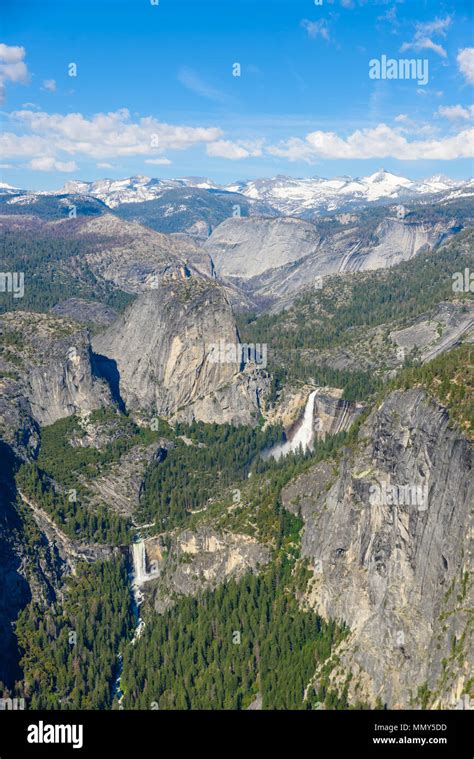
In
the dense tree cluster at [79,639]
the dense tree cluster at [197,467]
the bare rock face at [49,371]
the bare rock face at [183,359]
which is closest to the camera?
the dense tree cluster at [79,639]

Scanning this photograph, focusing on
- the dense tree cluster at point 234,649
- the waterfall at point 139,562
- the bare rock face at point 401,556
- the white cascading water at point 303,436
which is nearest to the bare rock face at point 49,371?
the white cascading water at point 303,436

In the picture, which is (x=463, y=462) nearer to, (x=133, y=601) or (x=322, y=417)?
(x=133, y=601)

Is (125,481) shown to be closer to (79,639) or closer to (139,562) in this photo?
(139,562)

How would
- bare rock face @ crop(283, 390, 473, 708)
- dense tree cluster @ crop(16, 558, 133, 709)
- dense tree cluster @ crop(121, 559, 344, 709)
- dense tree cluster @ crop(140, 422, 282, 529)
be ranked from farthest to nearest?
dense tree cluster @ crop(140, 422, 282, 529), dense tree cluster @ crop(16, 558, 133, 709), dense tree cluster @ crop(121, 559, 344, 709), bare rock face @ crop(283, 390, 473, 708)

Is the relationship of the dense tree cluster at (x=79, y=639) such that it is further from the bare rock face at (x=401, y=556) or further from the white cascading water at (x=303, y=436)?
the white cascading water at (x=303, y=436)

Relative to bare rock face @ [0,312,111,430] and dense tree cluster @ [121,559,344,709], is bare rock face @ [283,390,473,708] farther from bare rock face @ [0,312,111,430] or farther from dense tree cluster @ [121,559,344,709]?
bare rock face @ [0,312,111,430]

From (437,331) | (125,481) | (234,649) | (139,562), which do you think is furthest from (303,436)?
(234,649)

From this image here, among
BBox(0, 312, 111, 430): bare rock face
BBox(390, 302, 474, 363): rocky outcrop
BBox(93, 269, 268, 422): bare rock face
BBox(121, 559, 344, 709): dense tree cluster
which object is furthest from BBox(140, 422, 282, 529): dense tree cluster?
BBox(390, 302, 474, 363): rocky outcrop
